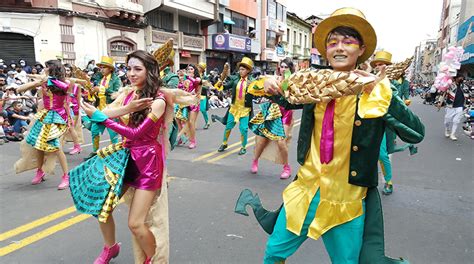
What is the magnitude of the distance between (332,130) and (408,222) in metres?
2.75

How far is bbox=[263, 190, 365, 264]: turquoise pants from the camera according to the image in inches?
79.8

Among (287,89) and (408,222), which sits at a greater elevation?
(287,89)

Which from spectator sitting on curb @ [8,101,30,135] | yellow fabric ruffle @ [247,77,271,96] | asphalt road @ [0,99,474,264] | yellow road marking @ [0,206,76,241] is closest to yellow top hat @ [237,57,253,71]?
asphalt road @ [0,99,474,264]

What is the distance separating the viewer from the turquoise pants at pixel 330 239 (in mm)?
2027

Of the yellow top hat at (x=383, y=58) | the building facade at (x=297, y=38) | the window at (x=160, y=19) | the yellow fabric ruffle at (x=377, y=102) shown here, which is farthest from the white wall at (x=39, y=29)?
the building facade at (x=297, y=38)

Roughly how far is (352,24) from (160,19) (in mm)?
21223

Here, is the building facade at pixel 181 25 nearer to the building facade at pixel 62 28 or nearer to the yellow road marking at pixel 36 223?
the building facade at pixel 62 28

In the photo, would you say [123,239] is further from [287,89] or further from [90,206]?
[287,89]

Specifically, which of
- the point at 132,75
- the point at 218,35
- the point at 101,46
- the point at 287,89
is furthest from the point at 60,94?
the point at 218,35

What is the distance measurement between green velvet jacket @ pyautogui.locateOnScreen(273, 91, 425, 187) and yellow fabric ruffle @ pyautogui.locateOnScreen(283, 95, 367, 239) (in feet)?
0.14

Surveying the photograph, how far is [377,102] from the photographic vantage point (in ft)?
5.69

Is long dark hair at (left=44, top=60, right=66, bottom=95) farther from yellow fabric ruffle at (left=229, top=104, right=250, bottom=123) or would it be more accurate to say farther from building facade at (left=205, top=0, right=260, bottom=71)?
building facade at (left=205, top=0, right=260, bottom=71)

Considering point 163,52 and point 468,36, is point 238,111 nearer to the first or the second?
point 163,52

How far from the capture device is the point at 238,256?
331cm
